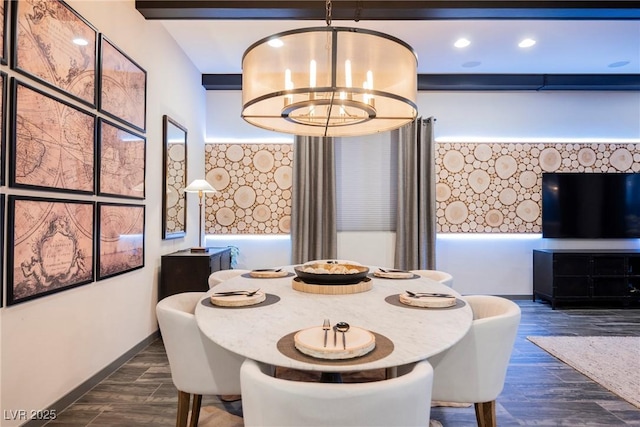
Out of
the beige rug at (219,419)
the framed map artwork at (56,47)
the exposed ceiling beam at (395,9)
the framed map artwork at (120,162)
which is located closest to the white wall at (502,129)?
the exposed ceiling beam at (395,9)

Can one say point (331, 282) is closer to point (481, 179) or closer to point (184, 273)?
point (184, 273)

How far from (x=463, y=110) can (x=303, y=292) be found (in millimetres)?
4284

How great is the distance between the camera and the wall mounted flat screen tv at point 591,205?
512cm

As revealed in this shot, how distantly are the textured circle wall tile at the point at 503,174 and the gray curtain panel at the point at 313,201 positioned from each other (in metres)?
1.54

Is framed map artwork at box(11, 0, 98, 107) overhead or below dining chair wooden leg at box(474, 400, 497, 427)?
overhead

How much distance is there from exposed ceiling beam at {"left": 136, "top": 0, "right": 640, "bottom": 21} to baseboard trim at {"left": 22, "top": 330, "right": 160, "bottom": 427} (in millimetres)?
2895

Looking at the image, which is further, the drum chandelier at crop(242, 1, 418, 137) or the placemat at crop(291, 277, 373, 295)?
the placemat at crop(291, 277, 373, 295)

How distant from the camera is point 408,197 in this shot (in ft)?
16.5

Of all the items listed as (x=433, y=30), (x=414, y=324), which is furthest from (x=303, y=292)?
(x=433, y=30)

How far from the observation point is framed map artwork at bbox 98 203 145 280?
2.62 meters

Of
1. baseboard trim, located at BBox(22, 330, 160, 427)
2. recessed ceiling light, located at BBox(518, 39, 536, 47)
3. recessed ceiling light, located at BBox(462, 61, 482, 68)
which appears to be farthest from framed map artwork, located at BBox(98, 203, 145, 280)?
recessed ceiling light, located at BBox(518, 39, 536, 47)

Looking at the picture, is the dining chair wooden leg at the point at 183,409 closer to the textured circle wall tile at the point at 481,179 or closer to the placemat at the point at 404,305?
the placemat at the point at 404,305

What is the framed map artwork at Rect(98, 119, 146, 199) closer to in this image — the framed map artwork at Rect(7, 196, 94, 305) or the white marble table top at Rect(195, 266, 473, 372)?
the framed map artwork at Rect(7, 196, 94, 305)

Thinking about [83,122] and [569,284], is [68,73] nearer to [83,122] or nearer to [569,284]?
[83,122]
